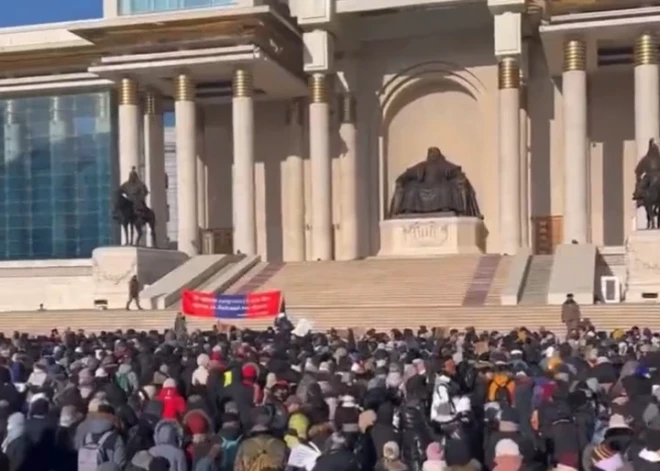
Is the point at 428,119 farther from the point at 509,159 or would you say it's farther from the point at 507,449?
the point at 507,449

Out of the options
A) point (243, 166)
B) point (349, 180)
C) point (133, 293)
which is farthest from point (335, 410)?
point (349, 180)

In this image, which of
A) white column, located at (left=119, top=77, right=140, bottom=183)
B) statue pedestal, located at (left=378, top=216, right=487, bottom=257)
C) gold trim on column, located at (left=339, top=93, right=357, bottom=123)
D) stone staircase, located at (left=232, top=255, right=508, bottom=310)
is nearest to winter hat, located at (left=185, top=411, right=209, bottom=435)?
stone staircase, located at (left=232, top=255, right=508, bottom=310)

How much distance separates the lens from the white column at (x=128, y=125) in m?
34.5

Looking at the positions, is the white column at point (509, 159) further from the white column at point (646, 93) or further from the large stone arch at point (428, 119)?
the large stone arch at point (428, 119)

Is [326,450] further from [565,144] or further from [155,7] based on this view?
[155,7]

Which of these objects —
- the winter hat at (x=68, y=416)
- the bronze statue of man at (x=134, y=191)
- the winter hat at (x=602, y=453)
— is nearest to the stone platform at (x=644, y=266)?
the bronze statue of man at (x=134, y=191)

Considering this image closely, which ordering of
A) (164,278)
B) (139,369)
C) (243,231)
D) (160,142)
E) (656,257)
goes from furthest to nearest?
(160,142) → (243,231) → (164,278) → (656,257) → (139,369)

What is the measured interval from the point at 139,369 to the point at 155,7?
23228 millimetres

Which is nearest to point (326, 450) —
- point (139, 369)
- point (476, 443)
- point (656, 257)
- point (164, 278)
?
point (476, 443)

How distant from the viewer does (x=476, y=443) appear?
8672 millimetres

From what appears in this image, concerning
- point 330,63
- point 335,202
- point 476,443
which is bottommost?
point 476,443

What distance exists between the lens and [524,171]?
34.0 m

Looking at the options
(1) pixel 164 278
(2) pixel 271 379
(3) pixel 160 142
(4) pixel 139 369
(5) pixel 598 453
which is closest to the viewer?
(5) pixel 598 453

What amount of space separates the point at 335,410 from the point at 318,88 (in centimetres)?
2587
